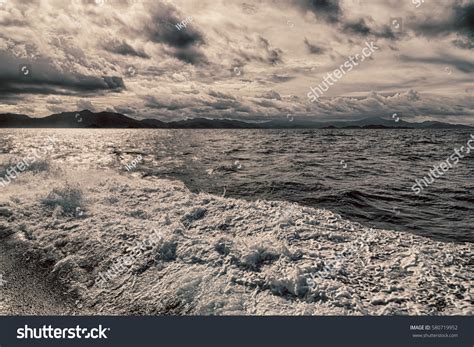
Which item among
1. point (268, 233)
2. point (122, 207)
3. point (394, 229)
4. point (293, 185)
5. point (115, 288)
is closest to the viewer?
point (115, 288)

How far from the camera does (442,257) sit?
8320 millimetres

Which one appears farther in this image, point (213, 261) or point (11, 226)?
point (11, 226)

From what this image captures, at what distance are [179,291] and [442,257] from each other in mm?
6716

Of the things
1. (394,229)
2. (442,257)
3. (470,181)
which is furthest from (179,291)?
(470,181)

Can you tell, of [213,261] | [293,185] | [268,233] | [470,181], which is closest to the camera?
[213,261]

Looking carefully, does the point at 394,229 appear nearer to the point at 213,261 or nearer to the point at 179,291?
the point at 213,261

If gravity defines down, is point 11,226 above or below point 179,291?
above

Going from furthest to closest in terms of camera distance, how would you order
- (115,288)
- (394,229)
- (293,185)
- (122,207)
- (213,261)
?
1. (293,185)
2. (122,207)
3. (394,229)
4. (213,261)
5. (115,288)
